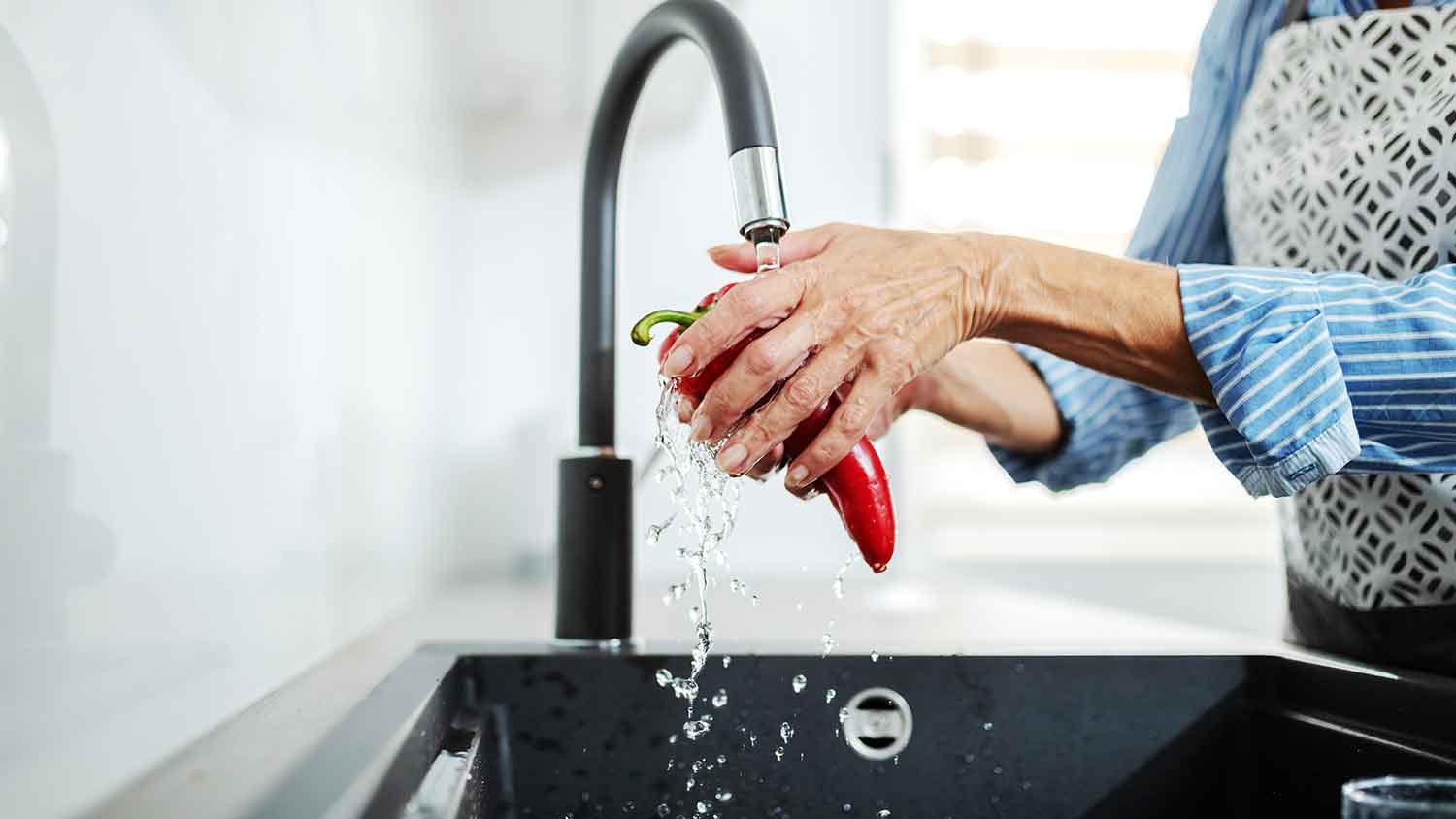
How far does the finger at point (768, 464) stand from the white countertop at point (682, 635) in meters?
0.15

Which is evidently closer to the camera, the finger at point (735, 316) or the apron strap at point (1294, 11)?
the finger at point (735, 316)

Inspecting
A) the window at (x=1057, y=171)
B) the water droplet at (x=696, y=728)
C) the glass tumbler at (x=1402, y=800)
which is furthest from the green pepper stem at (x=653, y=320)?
the window at (x=1057, y=171)

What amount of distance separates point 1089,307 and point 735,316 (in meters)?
0.22

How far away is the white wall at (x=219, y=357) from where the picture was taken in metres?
0.43

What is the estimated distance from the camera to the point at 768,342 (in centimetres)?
58

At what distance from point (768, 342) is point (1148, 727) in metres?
0.42

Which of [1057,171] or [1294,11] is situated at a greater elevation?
[1057,171]

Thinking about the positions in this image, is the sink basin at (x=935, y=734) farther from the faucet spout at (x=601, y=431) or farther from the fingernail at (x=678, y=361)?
the fingernail at (x=678, y=361)

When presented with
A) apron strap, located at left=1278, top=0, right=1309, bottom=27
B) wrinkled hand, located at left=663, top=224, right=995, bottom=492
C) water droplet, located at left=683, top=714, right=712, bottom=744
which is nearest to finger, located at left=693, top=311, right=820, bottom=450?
wrinkled hand, located at left=663, top=224, right=995, bottom=492

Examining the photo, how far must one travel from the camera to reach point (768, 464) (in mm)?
697

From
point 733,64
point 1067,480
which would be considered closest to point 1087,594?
point 1067,480

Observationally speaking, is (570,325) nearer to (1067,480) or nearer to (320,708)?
(1067,480)

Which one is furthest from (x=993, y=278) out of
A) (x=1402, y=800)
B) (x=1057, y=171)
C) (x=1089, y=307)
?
(x=1057, y=171)

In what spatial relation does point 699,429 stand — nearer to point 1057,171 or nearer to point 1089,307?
point 1089,307
